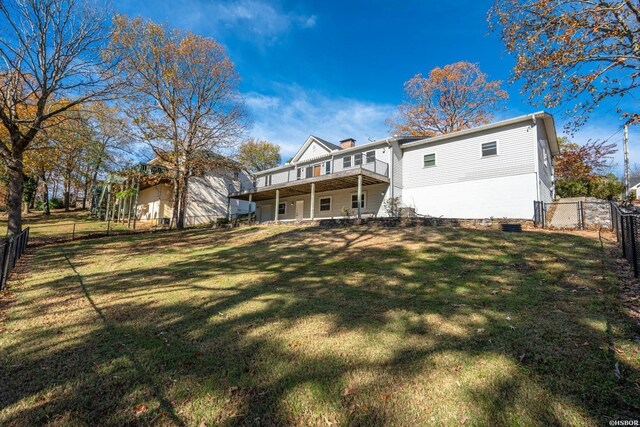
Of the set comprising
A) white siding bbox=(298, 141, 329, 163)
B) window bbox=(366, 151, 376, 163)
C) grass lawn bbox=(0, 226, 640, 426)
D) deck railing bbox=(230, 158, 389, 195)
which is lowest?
grass lawn bbox=(0, 226, 640, 426)

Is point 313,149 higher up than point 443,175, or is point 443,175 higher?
point 313,149

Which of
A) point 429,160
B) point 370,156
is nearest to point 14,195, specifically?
point 370,156

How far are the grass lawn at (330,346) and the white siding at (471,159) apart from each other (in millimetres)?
8489

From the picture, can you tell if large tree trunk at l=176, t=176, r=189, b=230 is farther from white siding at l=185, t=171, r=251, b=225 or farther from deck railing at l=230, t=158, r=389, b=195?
white siding at l=185, t=171, r=251, b=225

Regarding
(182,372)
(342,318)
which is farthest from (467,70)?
(182,372)

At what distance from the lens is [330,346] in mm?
3559

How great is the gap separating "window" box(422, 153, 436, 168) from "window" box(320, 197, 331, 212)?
6.70 meters

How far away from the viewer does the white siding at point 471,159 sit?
14.3 meters

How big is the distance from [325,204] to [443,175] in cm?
802

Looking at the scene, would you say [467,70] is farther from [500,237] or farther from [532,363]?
[532,363]

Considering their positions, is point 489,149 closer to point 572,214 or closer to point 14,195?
point 572,214

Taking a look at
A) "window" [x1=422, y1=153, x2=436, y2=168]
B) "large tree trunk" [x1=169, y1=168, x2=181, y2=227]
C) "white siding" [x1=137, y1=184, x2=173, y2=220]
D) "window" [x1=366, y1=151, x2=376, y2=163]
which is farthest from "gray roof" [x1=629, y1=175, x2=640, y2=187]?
"white siding" [x1=137, y1=184, x2=173, y2=220]

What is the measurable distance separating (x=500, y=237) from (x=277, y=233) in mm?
8852

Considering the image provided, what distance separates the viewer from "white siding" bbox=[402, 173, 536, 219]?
1391cm
